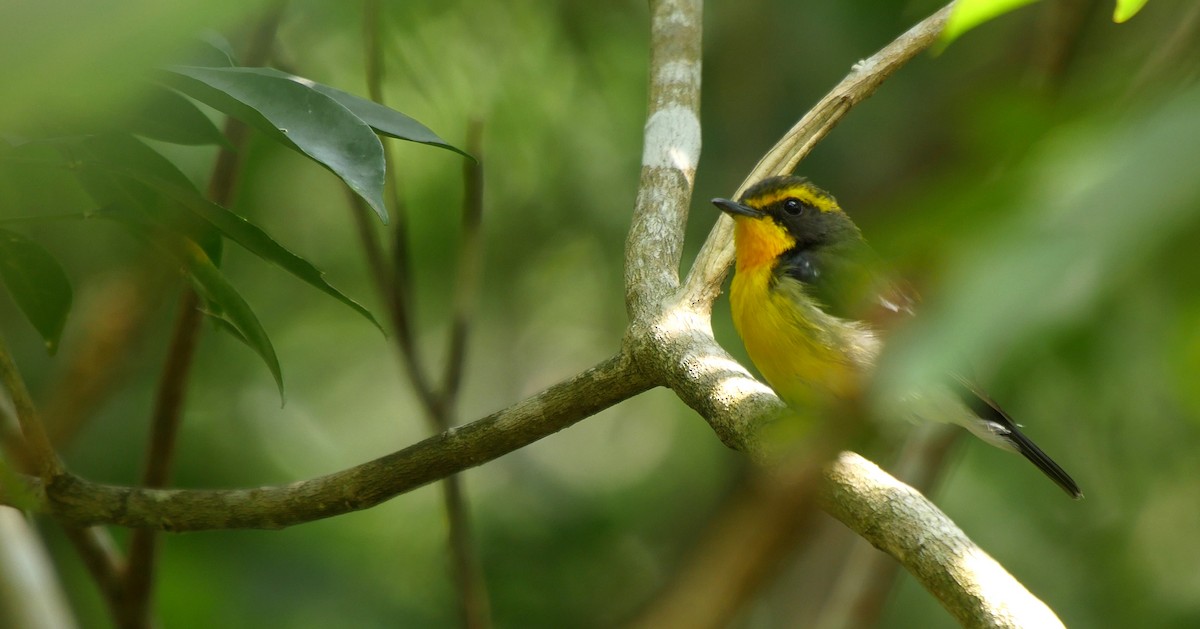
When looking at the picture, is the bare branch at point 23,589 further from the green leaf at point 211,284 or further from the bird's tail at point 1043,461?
the bird's tail at point 1043,461

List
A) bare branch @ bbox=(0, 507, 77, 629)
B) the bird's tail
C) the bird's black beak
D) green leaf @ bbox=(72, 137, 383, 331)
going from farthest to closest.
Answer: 1. the bird's black beak
2. the bird's tail
3. bare branch @ bbox=(0, 507, 77, 629)
4. green leaf @ bbox=(72, 137, 383, 331)

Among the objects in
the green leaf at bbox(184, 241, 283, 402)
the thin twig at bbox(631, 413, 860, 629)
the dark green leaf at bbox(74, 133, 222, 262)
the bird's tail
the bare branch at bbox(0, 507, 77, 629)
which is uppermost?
the dark green leaf at bbox(74, 133, 222, 262)

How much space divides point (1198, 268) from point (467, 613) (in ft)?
12.5

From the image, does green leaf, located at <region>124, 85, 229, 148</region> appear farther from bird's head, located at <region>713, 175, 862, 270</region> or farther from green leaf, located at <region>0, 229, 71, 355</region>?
bird's head, located at <region>713, 175, 862, 270</region>

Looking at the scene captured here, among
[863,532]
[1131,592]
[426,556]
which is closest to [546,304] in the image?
[426,556]

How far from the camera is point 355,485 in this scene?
2688mm

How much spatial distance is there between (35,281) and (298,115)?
748mm

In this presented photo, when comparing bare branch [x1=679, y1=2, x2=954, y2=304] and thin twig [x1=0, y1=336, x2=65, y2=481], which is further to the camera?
bare branch [x1=679, y1=2, x2=954, y2=304]

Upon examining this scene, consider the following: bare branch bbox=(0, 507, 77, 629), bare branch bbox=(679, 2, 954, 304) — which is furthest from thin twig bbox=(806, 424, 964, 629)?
bare branch bbox=(0, 507, 77, 629)

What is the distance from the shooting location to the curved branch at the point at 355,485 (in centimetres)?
266

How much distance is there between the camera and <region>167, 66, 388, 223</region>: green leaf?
2.08m

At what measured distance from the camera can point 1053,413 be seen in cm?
575

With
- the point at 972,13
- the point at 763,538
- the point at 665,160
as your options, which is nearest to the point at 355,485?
the point at 665,160

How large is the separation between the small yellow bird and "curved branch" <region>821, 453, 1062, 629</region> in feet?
4.62
